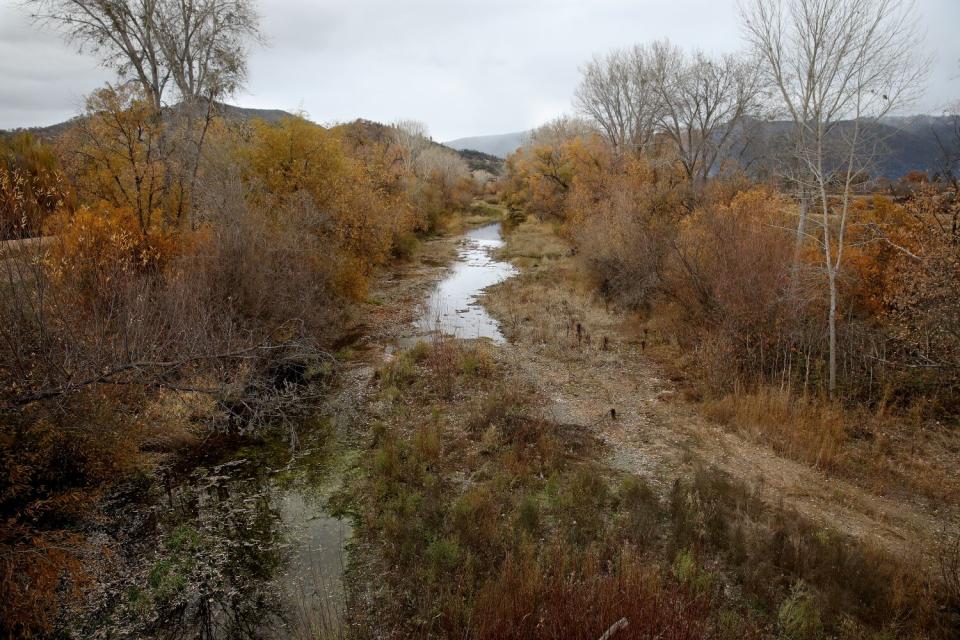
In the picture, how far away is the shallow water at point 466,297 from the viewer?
711 inches

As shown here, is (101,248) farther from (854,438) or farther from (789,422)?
(854,438)

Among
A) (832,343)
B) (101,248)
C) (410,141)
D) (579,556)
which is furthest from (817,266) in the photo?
(410,141)

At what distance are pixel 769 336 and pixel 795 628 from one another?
8171mm

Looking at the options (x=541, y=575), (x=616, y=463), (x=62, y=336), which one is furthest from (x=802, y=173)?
(x=62, y=336)

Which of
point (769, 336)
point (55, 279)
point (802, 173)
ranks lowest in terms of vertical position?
point (769, 336)

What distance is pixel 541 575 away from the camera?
5629 millimetres

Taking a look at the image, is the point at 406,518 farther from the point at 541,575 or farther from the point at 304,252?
the point at 304,252

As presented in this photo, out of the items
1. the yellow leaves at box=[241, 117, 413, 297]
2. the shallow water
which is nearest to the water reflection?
the shallow water

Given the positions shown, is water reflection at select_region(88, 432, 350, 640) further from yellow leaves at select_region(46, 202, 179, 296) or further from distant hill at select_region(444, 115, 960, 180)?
distant hill at select_region(444, 115, 960, 180)

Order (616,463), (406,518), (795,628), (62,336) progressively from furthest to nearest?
(616,463) → (406,518) → (62,336) → (795,628)

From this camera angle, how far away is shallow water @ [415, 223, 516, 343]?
18.0 meters

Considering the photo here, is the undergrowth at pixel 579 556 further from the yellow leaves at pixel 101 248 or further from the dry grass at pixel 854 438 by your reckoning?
the yellow leaves at pixel 101 248

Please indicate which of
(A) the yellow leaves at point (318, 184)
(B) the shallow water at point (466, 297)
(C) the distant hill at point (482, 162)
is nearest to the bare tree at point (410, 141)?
(B) the shallow water at point (466, 297)

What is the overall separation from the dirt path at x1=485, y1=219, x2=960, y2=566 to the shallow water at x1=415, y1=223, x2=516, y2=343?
101cm
